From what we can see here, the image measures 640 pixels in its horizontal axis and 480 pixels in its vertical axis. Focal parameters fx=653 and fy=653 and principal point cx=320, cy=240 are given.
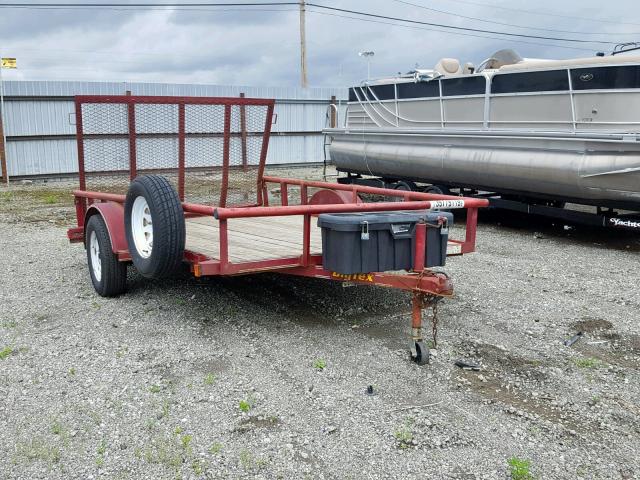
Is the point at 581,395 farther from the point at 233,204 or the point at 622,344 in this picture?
the point at 233,204

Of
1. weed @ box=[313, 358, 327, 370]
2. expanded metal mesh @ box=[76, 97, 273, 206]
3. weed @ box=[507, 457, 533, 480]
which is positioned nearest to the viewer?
weed @ box=[507, 457, 533, 480]

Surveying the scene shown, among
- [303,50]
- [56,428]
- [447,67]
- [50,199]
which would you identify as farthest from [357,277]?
[303,50]

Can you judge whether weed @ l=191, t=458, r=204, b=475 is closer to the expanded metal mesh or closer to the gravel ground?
the gravel ground

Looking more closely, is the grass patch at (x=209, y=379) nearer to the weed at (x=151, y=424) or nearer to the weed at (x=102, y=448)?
the weed at (x=151, y=424)

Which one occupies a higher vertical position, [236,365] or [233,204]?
[233,204]

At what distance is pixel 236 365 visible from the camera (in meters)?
4.37

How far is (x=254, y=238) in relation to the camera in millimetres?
5855

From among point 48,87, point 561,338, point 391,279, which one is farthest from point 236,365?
point 48,87

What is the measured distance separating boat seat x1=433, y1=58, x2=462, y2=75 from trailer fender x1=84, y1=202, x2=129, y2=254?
739 cm

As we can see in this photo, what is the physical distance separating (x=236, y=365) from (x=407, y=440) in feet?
4.66

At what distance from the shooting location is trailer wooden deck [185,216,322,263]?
16.5 ft

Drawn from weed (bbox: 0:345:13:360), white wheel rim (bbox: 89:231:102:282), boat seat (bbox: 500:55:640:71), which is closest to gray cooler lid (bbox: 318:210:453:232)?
weed (bbox: 0:345:13:360)

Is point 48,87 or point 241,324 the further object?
point 48,87

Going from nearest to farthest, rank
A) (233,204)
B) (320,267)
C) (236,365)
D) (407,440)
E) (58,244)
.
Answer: (407,440)
(236,365)
(320,267)
(233,204)
(58,244)
